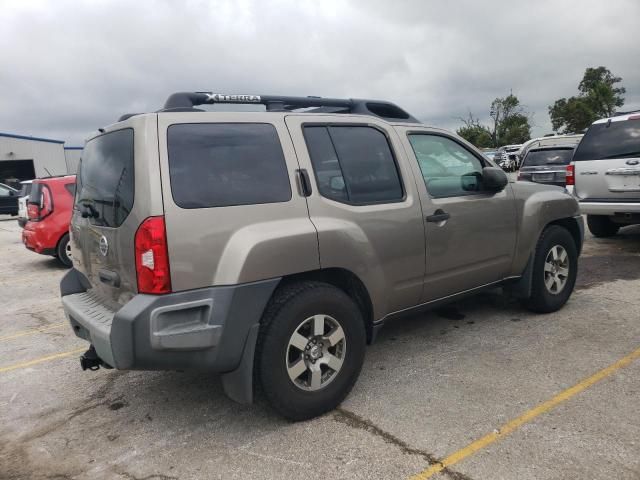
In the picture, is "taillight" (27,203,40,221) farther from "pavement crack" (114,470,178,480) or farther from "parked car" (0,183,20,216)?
"parked car" (0,183,20,216)

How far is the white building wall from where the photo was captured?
35938 millimetres

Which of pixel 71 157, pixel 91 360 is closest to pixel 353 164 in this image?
pixel 91 360

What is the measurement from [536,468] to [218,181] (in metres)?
2.15

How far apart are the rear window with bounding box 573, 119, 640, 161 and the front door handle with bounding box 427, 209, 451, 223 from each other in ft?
15.2

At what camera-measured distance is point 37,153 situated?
3775cm

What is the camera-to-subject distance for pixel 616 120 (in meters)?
7.32

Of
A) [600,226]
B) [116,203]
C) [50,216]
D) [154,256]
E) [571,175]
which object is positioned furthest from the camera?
[600,226]

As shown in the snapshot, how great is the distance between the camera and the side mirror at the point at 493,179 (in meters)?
4.04

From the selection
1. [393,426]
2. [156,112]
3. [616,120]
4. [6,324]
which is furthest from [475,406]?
[616,120]

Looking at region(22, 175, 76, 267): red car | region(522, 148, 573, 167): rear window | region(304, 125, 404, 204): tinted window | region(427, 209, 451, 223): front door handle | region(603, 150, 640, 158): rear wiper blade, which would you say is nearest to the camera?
region(304, 125, 404, 204): tinted window

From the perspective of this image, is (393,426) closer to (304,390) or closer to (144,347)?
(304,390)

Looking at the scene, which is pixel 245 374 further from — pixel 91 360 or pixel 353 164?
pixel 353 164

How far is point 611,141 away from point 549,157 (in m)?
4.97

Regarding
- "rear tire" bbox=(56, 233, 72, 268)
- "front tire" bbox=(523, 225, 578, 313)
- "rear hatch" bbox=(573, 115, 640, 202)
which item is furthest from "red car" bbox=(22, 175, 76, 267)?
"rear hatch" bbox=(573, 115, 640, 202)
